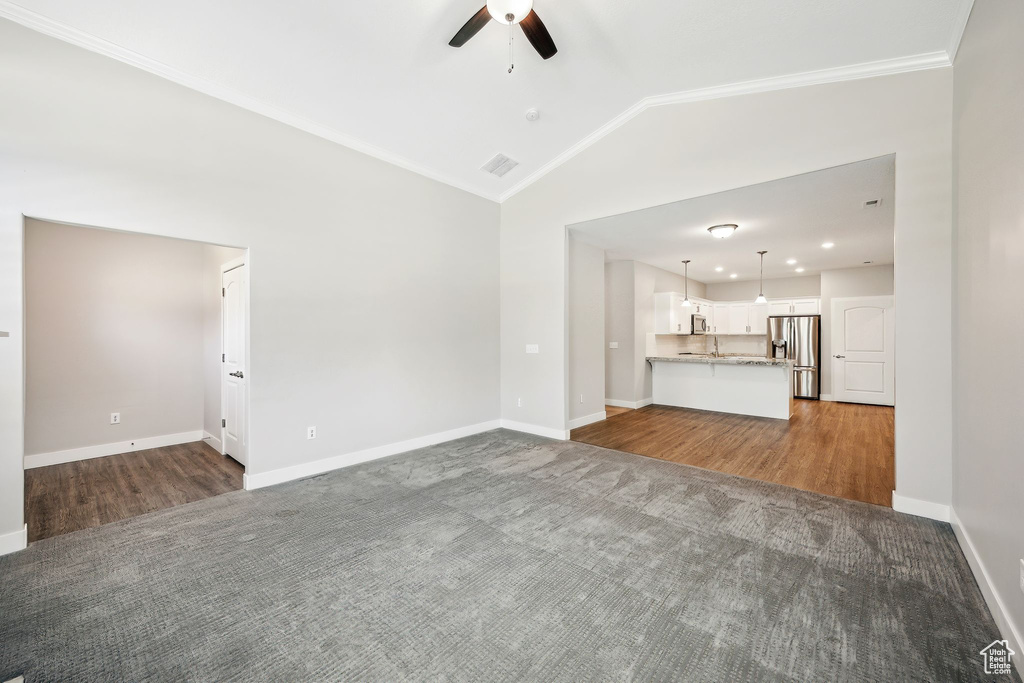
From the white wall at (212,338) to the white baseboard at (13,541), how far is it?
2.09m

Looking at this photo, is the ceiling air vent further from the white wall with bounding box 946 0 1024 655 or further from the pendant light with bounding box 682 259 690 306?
the pendant light with bounding box 682 259 690 306

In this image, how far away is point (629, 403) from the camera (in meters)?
7.10

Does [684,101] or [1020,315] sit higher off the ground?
[684,101]

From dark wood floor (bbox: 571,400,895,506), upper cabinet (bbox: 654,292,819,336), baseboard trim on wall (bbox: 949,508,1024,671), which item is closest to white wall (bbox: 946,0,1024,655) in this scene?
baseboard trim on wall (bbox: 949,508,1024,671)

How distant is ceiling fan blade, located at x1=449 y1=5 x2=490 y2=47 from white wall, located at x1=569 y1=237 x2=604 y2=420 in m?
2.92

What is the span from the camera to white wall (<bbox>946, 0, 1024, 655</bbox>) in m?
1.59

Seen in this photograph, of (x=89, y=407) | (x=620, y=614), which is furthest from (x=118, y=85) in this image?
(x=620, y=614)

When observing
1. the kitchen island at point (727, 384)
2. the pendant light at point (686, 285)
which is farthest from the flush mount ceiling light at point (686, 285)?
the kitchen island at point (727, 384)

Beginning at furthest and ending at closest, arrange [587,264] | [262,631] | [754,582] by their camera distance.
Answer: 1. [587,264]
2. [754,582]
3. [262,631]

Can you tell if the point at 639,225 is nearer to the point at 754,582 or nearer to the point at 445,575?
the point at 754,582

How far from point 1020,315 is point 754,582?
1.66 m

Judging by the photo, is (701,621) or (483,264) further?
(483,264)

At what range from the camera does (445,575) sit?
6.95 ft

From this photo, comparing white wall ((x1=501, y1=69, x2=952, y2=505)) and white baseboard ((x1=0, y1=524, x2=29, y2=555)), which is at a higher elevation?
white wall ((x1=501, y1=69, x2=952, y2=505))
